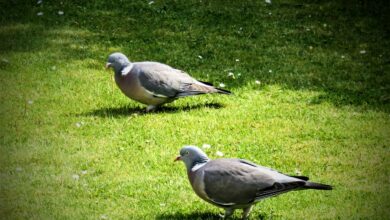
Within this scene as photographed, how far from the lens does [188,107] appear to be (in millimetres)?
8531

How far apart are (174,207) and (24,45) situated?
5.67 m

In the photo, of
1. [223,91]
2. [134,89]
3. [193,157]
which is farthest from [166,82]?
[193,157]

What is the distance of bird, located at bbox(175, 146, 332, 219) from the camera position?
5.28 meters

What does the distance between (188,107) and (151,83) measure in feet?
2.38

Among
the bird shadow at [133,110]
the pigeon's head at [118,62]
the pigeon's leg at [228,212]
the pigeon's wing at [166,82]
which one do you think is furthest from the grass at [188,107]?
the pigeon's head at [118,62]

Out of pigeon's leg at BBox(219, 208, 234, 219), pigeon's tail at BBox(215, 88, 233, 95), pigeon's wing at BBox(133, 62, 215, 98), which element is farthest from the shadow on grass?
pigeon's leg at BBox(219, 208, 234, 219)

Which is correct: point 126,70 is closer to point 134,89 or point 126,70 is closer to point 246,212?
point 134,89

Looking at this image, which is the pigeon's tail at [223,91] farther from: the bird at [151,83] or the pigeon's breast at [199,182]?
the pigeon's breast at [199,182]

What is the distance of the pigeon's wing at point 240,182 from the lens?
529 cm

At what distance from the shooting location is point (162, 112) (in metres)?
8.35

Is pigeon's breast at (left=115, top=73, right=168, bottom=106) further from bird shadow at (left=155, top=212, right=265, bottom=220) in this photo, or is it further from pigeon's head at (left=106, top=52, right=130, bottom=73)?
bird shadow at (left=155, top=212, right=265, bottom=220)

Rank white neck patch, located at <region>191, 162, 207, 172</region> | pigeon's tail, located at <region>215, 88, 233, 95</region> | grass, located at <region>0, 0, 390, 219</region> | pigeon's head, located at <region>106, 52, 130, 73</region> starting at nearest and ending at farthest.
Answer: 1. white neck patch, located at <region>191, 162, 207, 172</region>
2. grass, located at <region>0, 0, 390, 219</region>
3. pigeon's head, located at <region>106, 52, 130, 73</region>
4. pigeon's tail, located at <region>215, 88, 233, 95</region>

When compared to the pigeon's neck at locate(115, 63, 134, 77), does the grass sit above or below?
below

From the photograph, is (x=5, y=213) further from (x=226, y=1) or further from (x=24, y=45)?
(x=226, y=1)
